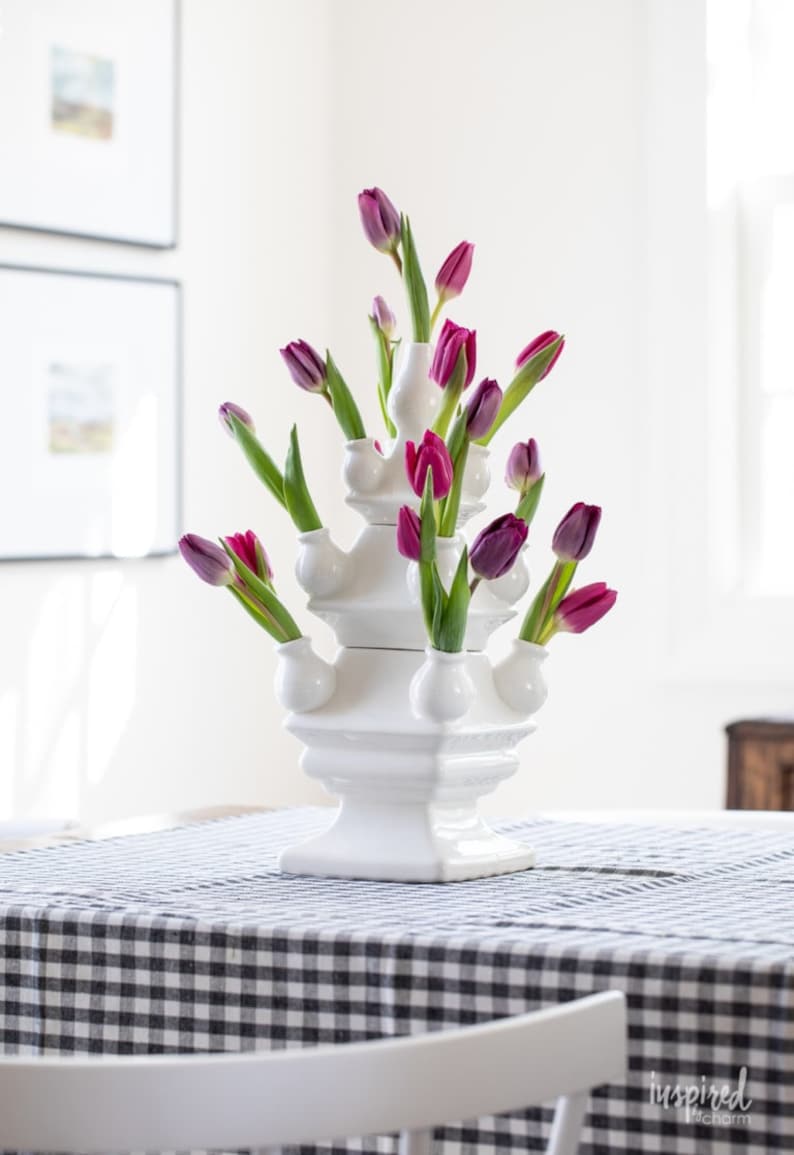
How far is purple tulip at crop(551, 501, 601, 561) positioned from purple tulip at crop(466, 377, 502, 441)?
9 centimetres

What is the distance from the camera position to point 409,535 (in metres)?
1.27

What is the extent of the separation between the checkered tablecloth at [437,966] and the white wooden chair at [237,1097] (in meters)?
0.26

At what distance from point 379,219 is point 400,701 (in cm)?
37

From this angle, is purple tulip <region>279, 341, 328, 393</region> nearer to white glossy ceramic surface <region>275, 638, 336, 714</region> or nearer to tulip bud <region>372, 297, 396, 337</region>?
tulip bud <region>372, 297, 396, 337</region>

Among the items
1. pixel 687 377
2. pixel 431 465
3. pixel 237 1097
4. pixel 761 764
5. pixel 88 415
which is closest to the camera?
pixel 237 1097

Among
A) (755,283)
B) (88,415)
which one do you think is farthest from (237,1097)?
(755,283)

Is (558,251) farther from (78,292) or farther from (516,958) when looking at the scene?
(516,958)

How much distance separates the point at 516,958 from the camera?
1060 mm

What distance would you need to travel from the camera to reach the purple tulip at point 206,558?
133 cm

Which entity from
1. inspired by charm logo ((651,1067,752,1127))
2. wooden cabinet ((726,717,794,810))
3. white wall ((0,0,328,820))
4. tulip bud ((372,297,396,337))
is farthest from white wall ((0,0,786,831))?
inspired by charm logo ((651,1067,752,1127))

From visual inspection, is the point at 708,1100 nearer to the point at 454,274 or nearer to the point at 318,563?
the point at 318,563

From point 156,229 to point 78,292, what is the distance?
267mm

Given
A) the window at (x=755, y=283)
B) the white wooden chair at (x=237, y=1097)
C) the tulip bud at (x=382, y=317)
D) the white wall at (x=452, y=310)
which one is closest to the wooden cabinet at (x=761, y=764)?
the white wall at (x=452, y=310)

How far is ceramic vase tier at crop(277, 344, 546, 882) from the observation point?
4.31 feet
